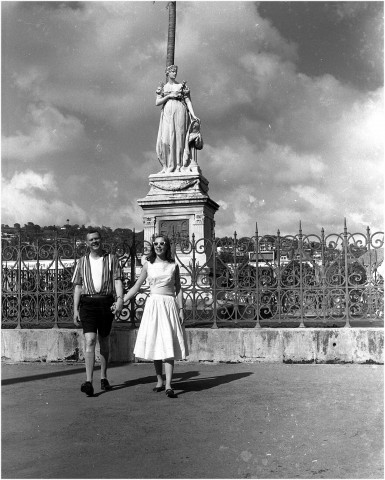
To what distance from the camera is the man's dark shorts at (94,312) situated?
674 centimetres

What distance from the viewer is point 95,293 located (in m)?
6.75

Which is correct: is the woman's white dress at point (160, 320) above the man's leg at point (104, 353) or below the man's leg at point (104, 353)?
above

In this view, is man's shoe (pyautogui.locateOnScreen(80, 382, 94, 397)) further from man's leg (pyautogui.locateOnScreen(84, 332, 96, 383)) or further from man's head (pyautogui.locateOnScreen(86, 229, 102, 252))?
man's head (pyautogui.locateOnScreen(86, 229, 102, 252))

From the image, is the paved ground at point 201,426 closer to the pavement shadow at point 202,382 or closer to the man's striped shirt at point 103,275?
the pavement shadow at point 202,382

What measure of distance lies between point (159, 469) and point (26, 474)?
89cm

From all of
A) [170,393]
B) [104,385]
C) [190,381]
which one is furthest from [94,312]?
[190,381]

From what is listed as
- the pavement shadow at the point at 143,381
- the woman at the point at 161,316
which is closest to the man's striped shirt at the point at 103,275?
the woman at the point at 161,316

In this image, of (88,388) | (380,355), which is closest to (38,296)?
(88,388)

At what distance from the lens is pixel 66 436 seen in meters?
4.81

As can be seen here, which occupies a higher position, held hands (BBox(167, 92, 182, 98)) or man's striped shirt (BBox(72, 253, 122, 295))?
held hands (BBox(167, 92, 182, 98))

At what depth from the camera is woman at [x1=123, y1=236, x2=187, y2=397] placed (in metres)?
6.63

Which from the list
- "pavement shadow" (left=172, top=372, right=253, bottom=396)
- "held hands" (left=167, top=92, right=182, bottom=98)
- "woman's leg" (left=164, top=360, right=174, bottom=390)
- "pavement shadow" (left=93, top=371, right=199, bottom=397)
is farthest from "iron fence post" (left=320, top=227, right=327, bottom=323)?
"held hands" (left=167, top=92, right=182, bottom=98)

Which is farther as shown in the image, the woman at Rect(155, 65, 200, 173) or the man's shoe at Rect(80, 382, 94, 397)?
the woman at Rect(155, 65, 200, 173)

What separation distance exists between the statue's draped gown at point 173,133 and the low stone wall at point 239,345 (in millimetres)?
6526
